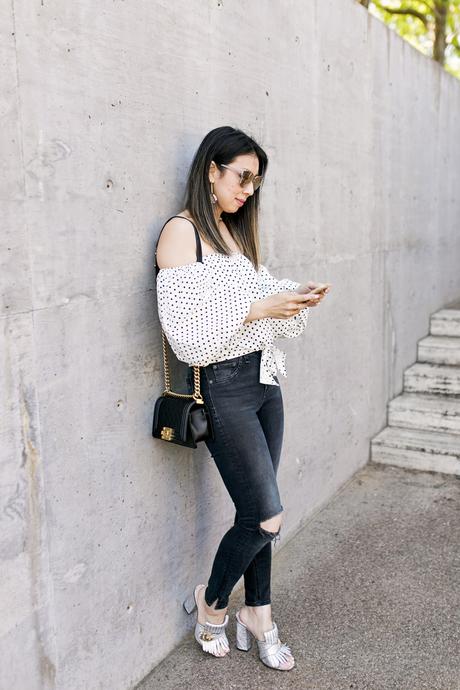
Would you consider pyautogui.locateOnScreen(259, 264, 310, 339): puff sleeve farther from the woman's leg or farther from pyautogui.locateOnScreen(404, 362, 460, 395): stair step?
pyautogui.locateOnScreen(404, 362, 460, 395): stair step

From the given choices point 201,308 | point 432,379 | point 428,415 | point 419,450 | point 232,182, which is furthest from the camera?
point 432,379

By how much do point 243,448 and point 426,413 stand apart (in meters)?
3.09

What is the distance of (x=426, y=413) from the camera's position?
525 cm

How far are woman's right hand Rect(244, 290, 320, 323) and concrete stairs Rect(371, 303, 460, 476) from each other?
2897 millimetres

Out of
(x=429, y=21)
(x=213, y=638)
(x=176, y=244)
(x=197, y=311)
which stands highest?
(x=429, y=21)

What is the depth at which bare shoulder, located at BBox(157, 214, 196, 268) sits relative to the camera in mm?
2381

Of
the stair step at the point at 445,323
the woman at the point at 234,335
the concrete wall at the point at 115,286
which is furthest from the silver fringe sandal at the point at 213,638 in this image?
the stair step at the point at 445,323

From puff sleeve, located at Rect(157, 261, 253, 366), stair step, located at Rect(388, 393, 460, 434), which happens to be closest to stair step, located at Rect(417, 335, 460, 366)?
stair step, located at Rect(388, 393, 460, 434)

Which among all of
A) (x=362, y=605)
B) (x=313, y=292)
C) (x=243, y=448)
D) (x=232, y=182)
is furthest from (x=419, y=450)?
(x=232, y=182)

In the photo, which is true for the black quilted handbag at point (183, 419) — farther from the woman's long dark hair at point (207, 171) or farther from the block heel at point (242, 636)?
the block heel at point (242, 636)

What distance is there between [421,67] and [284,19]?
2.57 meters

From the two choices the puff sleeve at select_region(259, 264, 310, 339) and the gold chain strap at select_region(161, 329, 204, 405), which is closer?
the gold chain strap at select_region(161, 329, 204, 405)

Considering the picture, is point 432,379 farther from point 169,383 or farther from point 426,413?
point 169,383

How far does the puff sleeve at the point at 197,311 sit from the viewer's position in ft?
7.57
